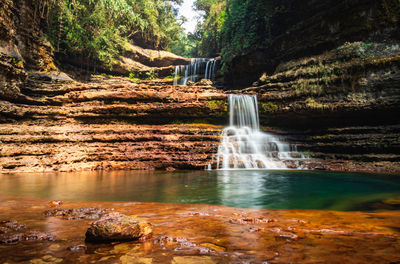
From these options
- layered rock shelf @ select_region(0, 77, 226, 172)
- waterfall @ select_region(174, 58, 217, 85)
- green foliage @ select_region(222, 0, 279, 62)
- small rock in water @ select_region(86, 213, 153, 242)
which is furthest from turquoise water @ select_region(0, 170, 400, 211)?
waterfall @ select_region(174, 58, 217, 85)

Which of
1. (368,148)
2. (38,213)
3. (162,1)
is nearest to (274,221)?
(38,213)

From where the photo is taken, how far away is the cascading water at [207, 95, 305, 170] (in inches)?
406

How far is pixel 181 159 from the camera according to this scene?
1001 cm

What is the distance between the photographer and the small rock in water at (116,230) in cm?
198

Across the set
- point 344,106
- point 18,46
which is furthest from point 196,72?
point 344,106

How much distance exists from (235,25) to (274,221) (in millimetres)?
18933

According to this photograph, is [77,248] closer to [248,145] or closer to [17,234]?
[17,234]

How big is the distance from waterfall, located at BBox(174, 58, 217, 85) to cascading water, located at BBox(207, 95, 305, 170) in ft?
26.3

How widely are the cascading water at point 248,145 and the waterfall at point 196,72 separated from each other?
8.03 m

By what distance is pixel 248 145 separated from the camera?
11258 millimetres

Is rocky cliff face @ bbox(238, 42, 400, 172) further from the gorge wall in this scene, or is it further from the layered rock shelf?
the layered rock shelf

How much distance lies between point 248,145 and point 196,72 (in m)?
12.0

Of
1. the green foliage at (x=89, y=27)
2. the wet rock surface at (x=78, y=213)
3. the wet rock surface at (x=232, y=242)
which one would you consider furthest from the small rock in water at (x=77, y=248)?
the green foliage at (x=89, y=27)

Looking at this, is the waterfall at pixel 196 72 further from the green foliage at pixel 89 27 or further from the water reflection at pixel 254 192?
the water reflection at pixel 254 192
